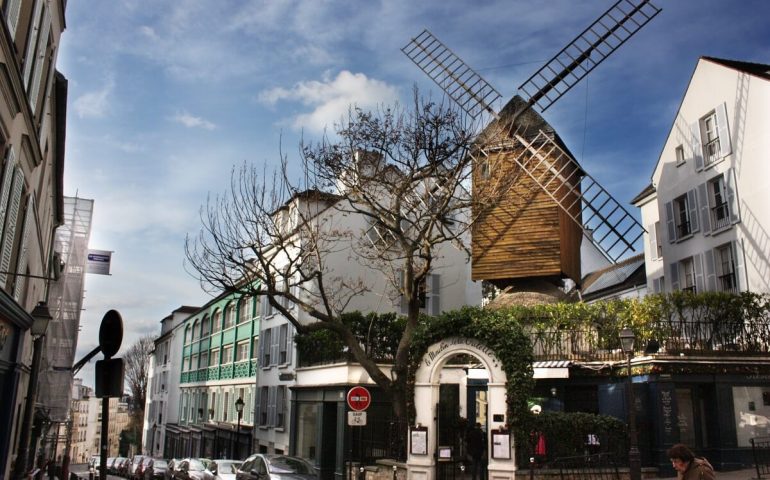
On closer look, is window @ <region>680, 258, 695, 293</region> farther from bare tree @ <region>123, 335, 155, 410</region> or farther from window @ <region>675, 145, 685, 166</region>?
bare tree @ <region>123, 335, 155, 410</region>

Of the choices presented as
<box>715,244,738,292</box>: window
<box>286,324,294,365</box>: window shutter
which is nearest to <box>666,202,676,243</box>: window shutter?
<box>715,244,738,292</box>: window

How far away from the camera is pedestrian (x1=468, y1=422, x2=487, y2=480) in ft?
58.5

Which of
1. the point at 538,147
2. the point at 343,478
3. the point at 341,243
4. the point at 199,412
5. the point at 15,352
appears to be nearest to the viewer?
the point at 15,352

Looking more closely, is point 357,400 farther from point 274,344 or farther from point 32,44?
point 274,344

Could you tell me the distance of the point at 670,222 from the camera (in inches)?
1073

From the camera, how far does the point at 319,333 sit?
26781mm

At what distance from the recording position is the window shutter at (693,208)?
2533 cm

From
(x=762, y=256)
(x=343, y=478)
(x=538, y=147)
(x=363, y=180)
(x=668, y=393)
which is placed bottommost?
(x=343, y=478)

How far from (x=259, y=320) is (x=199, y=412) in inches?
599

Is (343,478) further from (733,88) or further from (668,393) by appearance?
(733,88)

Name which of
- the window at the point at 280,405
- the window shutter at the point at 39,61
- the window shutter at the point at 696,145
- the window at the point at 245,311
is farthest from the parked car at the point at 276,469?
the window at the point at 245,311

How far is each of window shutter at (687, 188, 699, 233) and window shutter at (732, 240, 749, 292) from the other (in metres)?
2.26

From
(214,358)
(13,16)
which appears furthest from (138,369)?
(13,16)

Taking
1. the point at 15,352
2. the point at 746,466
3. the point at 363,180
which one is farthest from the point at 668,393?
the point at 15,352
